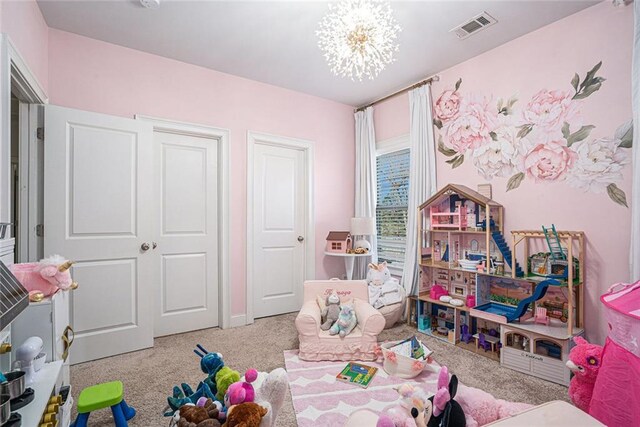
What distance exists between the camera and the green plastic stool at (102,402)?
5.10 feet

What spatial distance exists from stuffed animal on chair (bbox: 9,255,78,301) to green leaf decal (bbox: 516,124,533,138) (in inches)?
135

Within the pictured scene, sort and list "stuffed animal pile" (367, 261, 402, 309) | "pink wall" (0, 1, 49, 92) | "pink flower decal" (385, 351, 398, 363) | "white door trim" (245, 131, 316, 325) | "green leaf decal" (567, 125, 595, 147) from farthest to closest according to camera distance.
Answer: "white door trim" (245, 131, 316, 325)
"stuffed animal pile" (367, 261, 402, 309)
"green leaf decal" (567, 125, 595, 147)
"pink flower decal" (385, 351, 398, 363)
"pink wall" (0, 1, 49, 92)

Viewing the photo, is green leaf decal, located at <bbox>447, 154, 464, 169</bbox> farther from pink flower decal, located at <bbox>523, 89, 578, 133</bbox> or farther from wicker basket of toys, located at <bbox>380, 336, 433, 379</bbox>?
wicker basket of toys, located at <bbox>380, 336, 433, 379</bbox>

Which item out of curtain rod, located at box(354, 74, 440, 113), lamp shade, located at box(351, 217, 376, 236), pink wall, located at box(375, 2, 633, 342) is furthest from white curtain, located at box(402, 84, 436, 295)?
pink wall, located at box(375, 2, 633, 342)

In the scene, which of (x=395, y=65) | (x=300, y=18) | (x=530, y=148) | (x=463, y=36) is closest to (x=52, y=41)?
(x=300, y=18)

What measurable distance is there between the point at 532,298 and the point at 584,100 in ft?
5.09

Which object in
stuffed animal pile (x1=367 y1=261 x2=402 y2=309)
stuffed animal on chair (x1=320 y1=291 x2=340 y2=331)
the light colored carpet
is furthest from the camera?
stuffed animal pile (x1=367 y1=261 x2=402 y2=309)

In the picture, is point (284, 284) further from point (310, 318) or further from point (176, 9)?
point (176, 9)

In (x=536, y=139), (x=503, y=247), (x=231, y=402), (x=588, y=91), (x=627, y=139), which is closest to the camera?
(x=231, y=402)

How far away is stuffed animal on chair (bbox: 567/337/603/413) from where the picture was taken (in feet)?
5.61

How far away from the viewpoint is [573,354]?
180 centimetres

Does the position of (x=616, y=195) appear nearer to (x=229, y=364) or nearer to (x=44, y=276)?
(x=229, y=364)

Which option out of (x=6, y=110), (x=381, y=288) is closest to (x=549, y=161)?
(x=381, y=288)

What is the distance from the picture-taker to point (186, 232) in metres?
3.25
